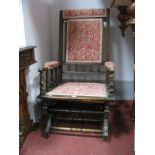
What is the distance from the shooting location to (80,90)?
6.97 ft

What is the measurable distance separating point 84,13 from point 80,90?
858 mm

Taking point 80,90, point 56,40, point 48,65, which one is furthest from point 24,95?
point 56,40

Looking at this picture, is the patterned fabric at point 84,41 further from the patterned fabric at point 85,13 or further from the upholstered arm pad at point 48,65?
the upholstered arm pad at point 48,65

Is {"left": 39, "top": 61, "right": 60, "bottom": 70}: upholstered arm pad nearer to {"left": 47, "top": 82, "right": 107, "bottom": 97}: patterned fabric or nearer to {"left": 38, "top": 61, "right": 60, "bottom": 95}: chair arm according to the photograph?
{"left": 38, "top": 61, "right": 60, "bottom": 95}: chair arm

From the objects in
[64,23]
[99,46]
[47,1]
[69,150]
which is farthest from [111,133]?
[47,1]

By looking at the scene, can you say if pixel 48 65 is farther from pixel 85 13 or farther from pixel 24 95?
pixel 85 13

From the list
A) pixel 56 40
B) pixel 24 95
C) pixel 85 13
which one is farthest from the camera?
pixel 56 40

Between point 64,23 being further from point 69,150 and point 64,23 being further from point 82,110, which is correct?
point 69,150

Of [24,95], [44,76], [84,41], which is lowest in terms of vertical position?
[24,95]

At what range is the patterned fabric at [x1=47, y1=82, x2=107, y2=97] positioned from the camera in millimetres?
2022

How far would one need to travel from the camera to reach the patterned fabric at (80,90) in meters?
2.02

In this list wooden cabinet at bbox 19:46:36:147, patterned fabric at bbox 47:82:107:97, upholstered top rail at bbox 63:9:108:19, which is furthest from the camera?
upholstered top rail at bbox 63:9:108:19

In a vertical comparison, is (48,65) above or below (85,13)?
below

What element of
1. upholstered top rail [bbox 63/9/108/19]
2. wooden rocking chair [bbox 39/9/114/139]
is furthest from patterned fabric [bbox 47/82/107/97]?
upholstered top rail [bbox 63/9/108/19]
